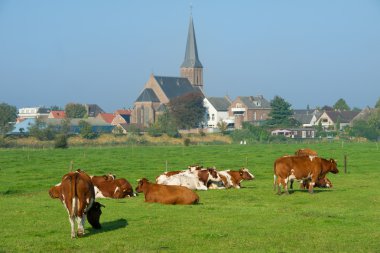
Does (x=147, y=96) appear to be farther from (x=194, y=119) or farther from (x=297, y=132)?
(x=297, y=132)

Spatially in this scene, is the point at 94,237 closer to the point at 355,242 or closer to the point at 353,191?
the point at 355,242

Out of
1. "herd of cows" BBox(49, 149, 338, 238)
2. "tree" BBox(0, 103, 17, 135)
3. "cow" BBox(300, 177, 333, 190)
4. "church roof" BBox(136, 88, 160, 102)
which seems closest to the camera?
"herd of cows" BBox(49, 149, 338, 238)

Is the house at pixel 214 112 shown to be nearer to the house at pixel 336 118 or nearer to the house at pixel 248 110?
the house at pixel 248 110

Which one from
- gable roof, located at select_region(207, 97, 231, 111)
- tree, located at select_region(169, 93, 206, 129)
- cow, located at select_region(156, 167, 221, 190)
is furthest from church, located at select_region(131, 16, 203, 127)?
cow, located at select_region(156, 167, 221, 190)

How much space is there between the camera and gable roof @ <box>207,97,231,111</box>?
566ft

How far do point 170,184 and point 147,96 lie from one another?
504ft

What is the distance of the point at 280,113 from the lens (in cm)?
15350

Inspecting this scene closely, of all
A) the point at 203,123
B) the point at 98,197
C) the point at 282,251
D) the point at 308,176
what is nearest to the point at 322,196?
the point at 308,176

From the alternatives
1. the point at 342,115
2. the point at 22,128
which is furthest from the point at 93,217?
the point at 342,115

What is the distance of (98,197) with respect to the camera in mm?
23062

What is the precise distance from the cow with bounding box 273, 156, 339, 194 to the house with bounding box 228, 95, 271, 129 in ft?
472

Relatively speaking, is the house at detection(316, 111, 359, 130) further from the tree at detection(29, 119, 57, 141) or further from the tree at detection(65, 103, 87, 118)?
the tree at detection(29, 119, 57, 141)

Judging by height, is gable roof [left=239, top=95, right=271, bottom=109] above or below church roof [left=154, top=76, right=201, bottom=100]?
below

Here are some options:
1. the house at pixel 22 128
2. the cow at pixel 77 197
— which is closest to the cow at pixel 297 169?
the cow at pixel 77 197
